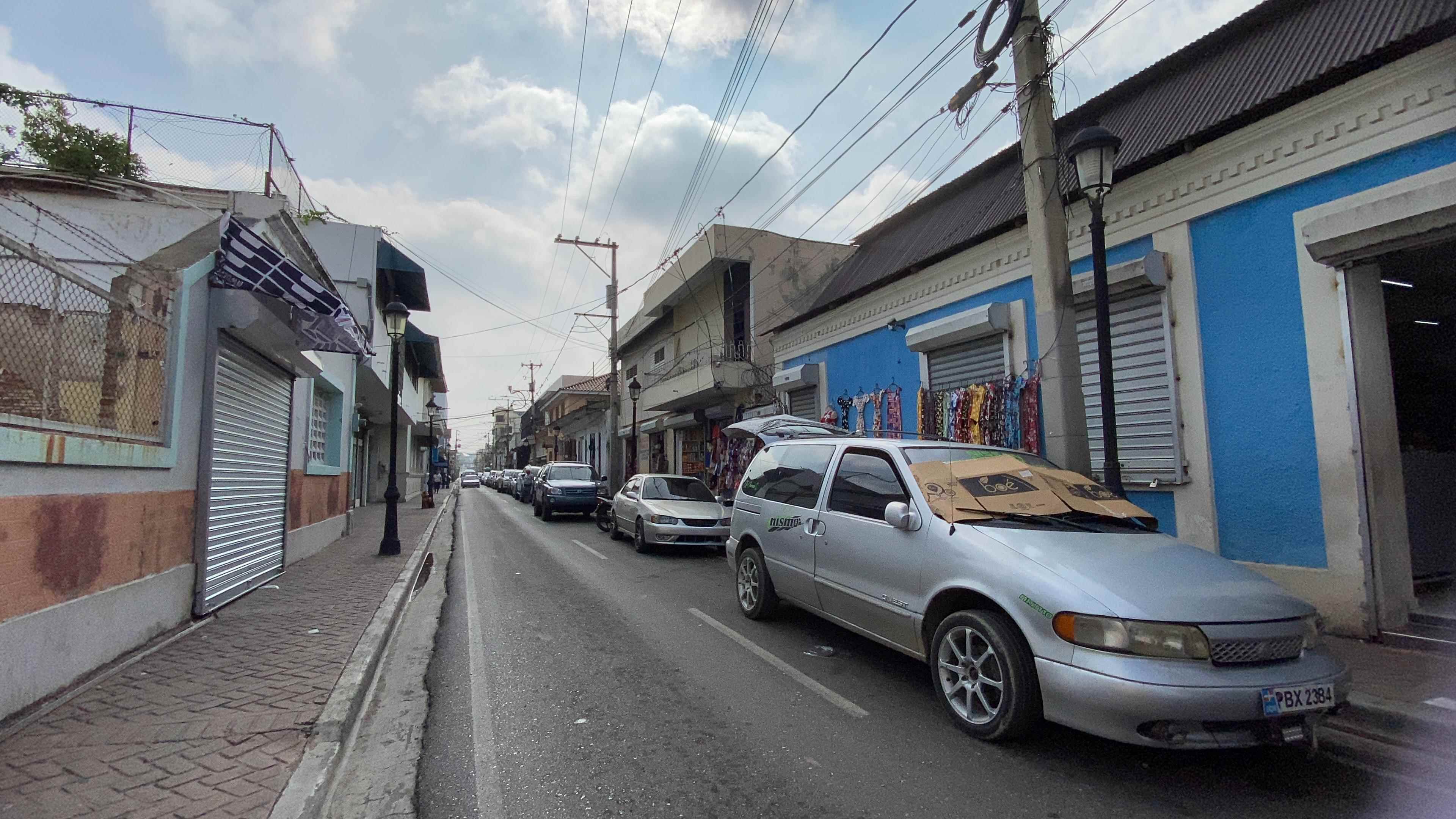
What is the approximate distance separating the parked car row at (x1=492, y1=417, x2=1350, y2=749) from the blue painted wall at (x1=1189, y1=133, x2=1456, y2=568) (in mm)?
2867

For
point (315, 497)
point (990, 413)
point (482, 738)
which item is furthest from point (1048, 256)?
point (315, 497)

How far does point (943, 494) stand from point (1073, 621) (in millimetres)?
1327

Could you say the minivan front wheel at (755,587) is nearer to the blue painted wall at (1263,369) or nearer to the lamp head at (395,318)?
the blue painted wall at (1263,369)

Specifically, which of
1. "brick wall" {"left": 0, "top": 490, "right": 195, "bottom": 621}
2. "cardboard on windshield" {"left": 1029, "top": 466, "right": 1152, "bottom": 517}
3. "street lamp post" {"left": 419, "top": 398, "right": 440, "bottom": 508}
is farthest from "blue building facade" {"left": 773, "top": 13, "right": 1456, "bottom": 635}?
"street lamp post" {"left": 419, "top": 398, "right": 440, "bottom": 508}

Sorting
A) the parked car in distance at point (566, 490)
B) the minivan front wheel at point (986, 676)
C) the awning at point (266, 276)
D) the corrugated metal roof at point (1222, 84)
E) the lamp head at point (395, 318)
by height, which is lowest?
the minivan front wheel at point (986, 676)

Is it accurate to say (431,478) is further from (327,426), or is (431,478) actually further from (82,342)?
(82,342)

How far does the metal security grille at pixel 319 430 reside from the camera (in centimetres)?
1316

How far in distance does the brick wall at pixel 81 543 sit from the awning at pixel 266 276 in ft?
6.73

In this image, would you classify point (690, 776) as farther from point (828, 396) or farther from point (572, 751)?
point (828, 396)

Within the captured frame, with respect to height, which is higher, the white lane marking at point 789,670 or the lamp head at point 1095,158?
the lamp head at point 1095,158

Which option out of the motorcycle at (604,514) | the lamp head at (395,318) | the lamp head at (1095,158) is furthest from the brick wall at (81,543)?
the motorcycle at (604,514)

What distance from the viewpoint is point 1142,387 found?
8.11 meters

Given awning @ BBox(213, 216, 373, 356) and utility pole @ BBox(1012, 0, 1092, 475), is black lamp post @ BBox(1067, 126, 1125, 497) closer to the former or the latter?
utility pole @ BBox(1012, 0, 1092, 475)

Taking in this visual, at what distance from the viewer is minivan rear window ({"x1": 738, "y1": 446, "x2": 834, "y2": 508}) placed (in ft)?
19.6
